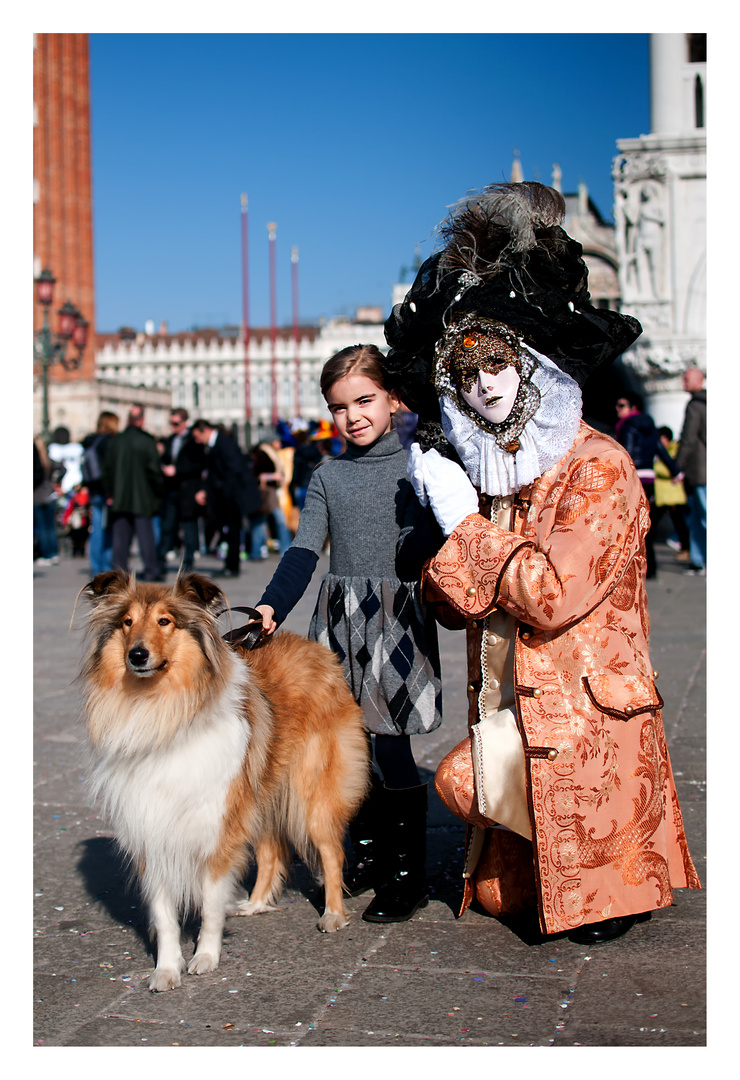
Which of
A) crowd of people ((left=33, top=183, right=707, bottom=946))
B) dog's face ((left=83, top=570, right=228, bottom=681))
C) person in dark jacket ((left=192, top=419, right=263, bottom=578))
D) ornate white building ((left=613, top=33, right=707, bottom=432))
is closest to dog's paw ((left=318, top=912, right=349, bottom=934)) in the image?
crowd of people ((left=33, top=183, right=707, bottom=946))

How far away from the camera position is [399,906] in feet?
12.2

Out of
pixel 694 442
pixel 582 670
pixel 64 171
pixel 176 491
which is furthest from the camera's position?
pixel 64 171

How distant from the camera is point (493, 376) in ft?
10.6

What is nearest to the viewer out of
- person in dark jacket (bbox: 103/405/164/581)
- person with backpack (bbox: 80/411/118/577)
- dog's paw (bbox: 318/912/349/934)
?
dog's paw (bbox: 318/912/349/934)

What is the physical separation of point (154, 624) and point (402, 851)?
4.28ft

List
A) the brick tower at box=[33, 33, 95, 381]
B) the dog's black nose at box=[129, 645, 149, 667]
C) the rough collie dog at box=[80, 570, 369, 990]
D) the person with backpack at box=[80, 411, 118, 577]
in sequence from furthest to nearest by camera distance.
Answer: the brick tower at box=[33, 33, 95, 381] → the person with backpack at box=[80, 411, 118, 577] → the rough collie dog at box=[80, 570, 369, 990] → the dog's black nose at box=[129, 645, 149, 667]

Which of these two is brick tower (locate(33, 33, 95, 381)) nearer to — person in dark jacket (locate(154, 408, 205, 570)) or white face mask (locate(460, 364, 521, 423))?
person in dark jacket (locate(154, 408, 205, 570))

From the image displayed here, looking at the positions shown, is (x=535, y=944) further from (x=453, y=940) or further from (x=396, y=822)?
(x=396, y=822)

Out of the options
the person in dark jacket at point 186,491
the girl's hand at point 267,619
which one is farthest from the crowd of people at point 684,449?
the girl's hand at point 267,619

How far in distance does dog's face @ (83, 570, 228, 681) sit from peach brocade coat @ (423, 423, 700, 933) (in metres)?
0.70

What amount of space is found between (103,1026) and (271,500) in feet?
42.5

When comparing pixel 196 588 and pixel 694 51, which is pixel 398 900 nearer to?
pixel 196 588

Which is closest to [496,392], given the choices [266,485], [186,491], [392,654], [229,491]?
[392,654]

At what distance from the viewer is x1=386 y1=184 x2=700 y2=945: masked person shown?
3203 mm
